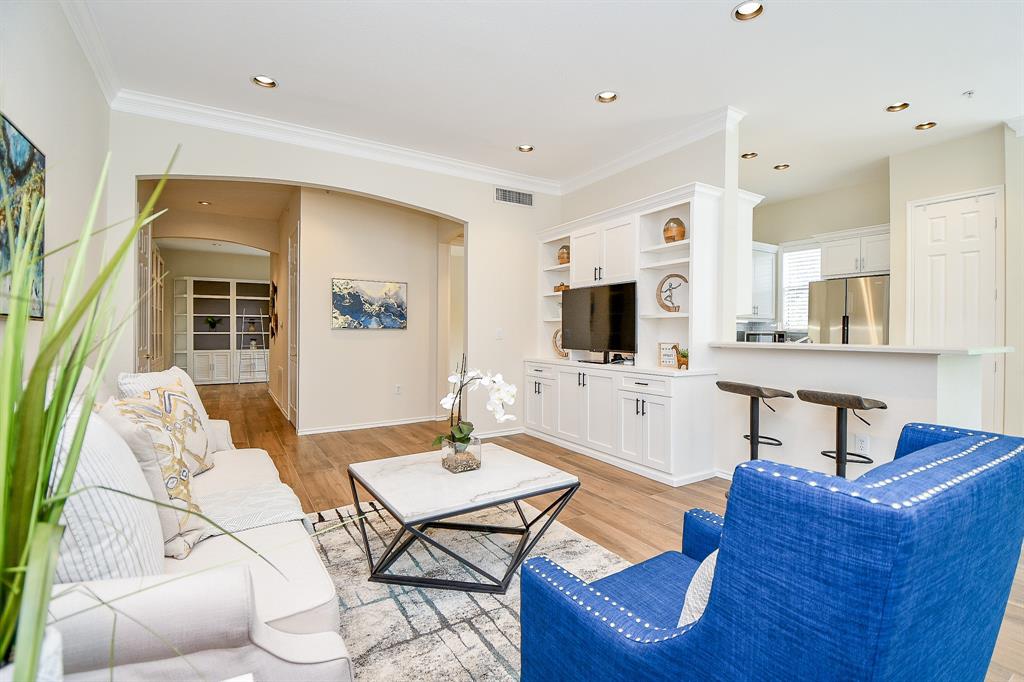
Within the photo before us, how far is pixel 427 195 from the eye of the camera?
4922 millimetres

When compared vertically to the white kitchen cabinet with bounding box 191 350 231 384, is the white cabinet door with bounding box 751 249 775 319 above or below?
above

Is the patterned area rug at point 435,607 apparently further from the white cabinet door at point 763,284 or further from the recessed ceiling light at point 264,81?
the white cabinet door at point 763,284

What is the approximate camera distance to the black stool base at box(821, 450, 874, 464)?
10.1 ft

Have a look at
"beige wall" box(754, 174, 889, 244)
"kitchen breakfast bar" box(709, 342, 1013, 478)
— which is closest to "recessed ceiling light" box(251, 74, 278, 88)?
"kitchen breakfast bar" box(709, 342, 1013, 478)

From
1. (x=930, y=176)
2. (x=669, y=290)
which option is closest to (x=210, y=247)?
(x=669, y=290)

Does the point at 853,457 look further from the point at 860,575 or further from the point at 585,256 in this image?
the point at 860,575

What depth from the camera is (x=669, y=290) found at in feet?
14.1

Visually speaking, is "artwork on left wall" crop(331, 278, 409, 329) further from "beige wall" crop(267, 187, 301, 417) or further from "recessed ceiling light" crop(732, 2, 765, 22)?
"recessed ceiling light" crop(732, 2, 765, 22)

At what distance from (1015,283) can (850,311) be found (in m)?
1.59

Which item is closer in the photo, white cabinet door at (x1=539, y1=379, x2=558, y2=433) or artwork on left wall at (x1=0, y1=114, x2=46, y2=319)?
artwork on left wall at (x1=0, y1=114, x2=46, y2=319)

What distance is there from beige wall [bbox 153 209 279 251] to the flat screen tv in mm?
5084

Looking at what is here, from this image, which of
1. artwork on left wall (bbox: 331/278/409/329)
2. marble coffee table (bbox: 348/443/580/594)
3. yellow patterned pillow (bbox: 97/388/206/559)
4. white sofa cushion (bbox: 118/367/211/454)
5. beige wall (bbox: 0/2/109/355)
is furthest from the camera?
artwork on left wall (bbox: 331/278/409/329)

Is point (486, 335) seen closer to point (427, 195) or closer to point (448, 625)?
point (427, 195)

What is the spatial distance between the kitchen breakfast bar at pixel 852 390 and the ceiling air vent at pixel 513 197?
8.90ft
